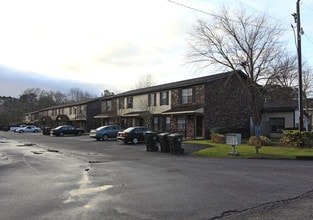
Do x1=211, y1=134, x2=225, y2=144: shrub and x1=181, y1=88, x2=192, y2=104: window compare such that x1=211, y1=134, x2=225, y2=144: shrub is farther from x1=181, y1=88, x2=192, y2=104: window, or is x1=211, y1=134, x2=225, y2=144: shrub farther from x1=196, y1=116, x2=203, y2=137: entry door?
x1=181, y1=88, x2=192, y2=104: window

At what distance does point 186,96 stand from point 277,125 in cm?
1040

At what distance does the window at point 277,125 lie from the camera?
3978cm

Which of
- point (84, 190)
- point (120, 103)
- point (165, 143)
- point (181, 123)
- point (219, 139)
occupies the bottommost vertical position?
point (84, 190)

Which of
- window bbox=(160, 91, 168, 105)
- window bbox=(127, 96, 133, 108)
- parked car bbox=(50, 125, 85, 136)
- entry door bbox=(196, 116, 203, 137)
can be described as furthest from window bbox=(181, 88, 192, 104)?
parked car bbox=(50, 125, 85, 136)

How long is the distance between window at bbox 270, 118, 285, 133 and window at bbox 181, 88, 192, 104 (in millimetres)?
9661

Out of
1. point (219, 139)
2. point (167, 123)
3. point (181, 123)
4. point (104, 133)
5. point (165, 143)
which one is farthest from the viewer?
point (167, 123)

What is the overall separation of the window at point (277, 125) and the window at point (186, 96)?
9661 mm

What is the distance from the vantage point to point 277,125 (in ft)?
132

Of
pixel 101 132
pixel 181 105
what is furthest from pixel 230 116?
pixel 101 132

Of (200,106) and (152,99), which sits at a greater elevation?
(152,99)

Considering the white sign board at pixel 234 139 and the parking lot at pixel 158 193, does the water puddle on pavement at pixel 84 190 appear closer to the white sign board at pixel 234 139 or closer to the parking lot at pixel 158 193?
the parking lot at pixel 158 193

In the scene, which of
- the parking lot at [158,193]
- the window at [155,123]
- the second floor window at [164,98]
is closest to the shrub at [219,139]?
the second floor window at [164,98]

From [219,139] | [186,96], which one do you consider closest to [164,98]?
[186,96]

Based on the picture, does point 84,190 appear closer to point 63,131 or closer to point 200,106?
point 200,106
